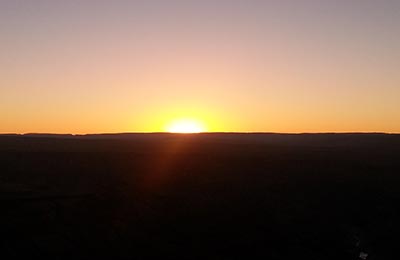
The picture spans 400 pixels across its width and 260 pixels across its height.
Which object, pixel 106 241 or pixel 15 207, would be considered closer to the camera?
pixel 106 241

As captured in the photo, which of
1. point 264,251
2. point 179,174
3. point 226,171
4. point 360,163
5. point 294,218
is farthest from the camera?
point 360,163

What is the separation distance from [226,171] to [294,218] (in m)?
13.1

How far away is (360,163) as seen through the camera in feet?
221

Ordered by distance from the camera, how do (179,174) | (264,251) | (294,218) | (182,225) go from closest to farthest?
(264,251) → (182,225) → (294,218) → (179,174)

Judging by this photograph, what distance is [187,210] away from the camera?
3847 cm

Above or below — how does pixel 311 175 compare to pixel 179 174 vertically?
above

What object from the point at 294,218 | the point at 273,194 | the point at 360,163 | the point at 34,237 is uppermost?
the point at 360,163

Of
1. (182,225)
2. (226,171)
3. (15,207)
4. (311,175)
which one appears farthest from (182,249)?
(311,175)

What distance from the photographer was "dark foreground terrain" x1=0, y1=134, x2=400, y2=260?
3183 cm

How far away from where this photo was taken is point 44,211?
113 ft

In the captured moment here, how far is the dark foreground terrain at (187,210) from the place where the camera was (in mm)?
31828

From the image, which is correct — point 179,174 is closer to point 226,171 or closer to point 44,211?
point 226,171

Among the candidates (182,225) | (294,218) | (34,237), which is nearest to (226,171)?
(294,218)

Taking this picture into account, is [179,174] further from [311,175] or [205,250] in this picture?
[205,250]
